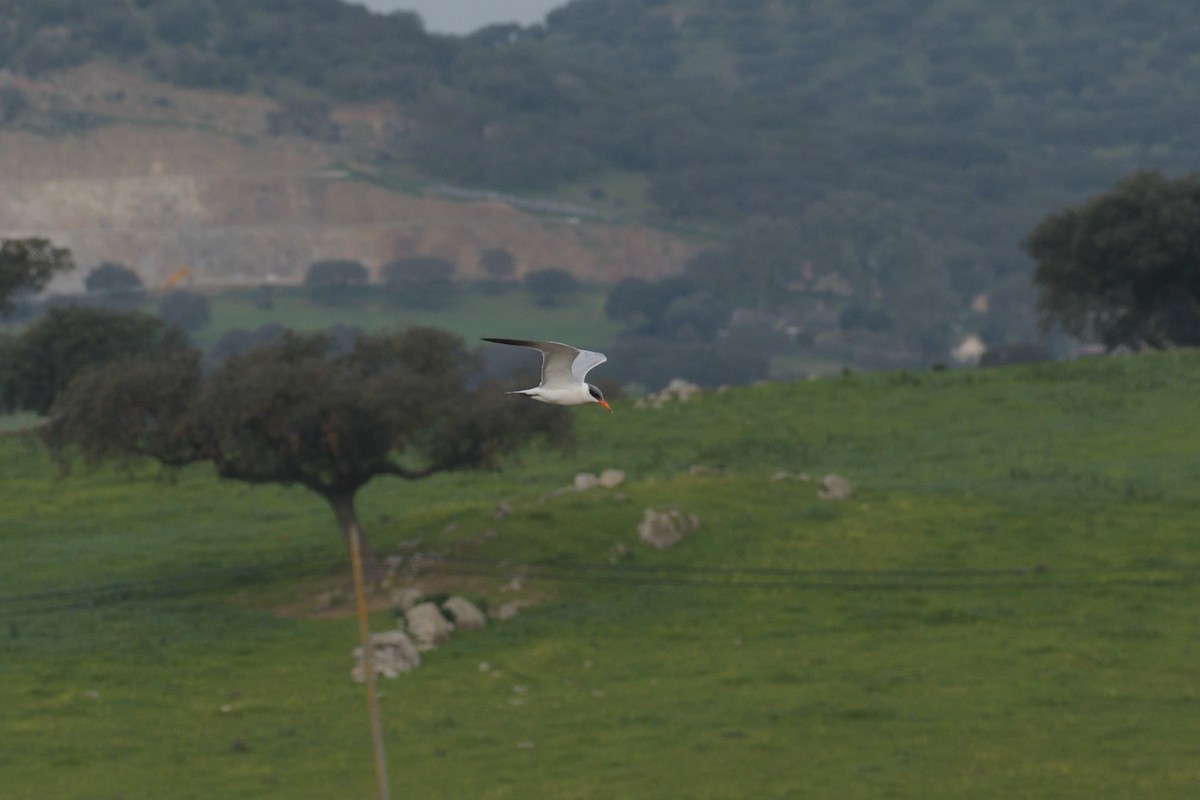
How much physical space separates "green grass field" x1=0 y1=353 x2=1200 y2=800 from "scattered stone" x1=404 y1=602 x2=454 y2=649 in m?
0.48

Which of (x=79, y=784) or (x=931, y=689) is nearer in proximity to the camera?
(x=79, y=784)

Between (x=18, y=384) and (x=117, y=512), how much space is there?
1667cm

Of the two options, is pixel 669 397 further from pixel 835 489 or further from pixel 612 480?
pixel 835 489

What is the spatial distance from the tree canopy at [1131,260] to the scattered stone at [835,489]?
34.0 metres

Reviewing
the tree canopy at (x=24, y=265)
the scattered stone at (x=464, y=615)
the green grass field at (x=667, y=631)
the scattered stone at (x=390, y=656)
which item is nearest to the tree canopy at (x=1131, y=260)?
the green grass field at (x=667, y=631)

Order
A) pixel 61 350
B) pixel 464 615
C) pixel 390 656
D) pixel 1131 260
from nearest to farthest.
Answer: pixel 390 656
pixel 464 615
pixel 61 350
pixel 1131 260

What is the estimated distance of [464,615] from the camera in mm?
52688

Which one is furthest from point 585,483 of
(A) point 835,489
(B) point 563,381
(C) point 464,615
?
(B) point 563,381

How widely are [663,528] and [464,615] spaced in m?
8.32

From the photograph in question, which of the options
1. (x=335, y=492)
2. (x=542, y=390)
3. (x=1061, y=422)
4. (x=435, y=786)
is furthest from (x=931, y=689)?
(x=1061, y=422)

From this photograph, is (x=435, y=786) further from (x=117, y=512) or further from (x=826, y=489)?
(x=117, y=512)

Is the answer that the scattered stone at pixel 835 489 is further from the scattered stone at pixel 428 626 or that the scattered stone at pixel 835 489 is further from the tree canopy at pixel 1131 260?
the tree canopy at pixel 1131 260

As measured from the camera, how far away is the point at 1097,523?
61.9 m

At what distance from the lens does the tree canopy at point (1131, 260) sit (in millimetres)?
93625
